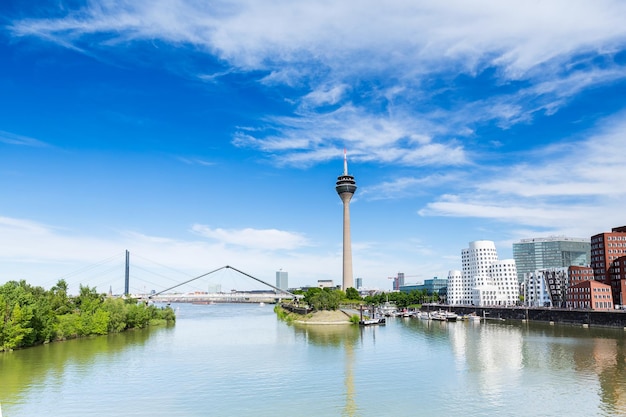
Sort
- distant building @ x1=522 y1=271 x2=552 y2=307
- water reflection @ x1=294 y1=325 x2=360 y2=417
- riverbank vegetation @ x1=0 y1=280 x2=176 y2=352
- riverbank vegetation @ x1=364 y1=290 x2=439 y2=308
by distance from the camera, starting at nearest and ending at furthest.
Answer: water reflection @ x1=294 y1=325 x2=360 y2=417
riverbank vegetation @ x1=0 y1=280 x2=176 y2=352
distant building @ x1=522 y1=271 x2=552 y2=307
riverbank vegetation @ x1=364 y1=290 x2=439 y2=308

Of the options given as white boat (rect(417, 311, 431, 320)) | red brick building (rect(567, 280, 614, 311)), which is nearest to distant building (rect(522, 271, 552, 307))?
red brick building (rect(567, 280, 614, 311))

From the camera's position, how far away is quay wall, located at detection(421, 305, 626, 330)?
54562 millimetres

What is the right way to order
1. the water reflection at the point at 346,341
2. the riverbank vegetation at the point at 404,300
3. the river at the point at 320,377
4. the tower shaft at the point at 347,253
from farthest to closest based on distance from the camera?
1. the tower shaft at the point at 347,253
2. the riverbank vegetation at the point at 404,300
3. the water reflection at the point at 346,341
4. the river at the point at 320,377

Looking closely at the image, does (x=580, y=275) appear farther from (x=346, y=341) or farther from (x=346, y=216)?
(x=346, y=216)

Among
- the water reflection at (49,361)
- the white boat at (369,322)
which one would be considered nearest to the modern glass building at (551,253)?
the white boat at (369,322)

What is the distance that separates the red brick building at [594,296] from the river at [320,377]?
1996 cm

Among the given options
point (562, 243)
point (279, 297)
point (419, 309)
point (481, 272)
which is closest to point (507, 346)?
point (419, 309)

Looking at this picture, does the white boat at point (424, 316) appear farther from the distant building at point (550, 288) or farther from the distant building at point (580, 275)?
the distant building at point (580, 275)

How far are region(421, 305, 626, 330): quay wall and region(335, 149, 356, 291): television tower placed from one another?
147ft

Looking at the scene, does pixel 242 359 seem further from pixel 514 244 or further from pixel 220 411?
pixel 514 244

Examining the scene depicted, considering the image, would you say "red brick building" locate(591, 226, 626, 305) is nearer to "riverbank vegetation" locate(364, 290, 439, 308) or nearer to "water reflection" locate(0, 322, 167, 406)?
"riverbank vegetation" locate(364, 290, 439, 308)

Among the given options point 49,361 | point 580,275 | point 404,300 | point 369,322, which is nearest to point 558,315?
point 580,275

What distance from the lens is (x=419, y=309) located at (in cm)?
10038

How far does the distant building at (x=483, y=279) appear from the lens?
100438 mm
